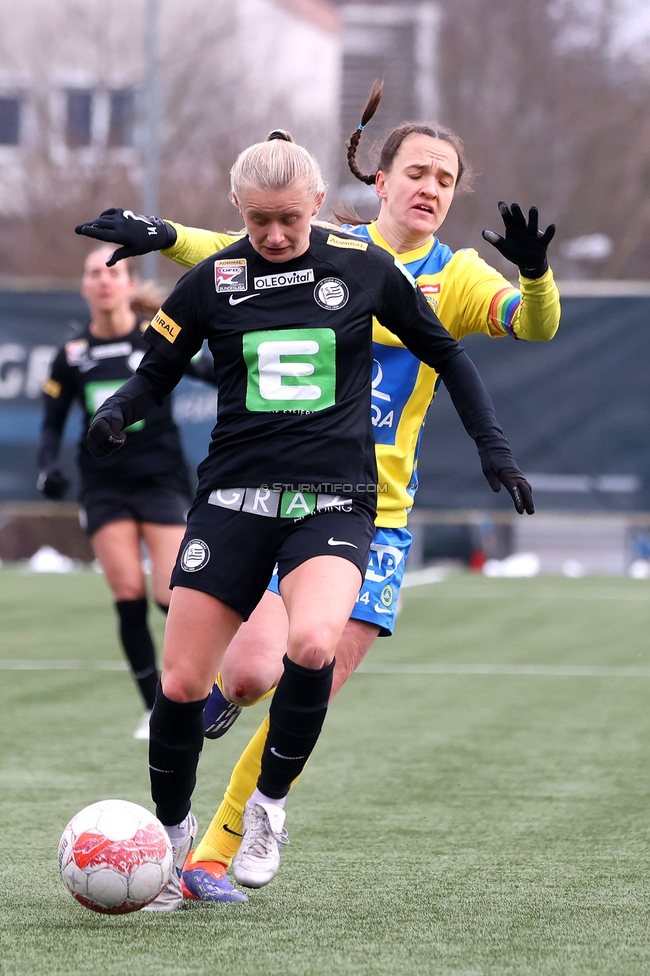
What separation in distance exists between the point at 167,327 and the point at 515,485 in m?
1.01

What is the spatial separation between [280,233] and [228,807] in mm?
1576

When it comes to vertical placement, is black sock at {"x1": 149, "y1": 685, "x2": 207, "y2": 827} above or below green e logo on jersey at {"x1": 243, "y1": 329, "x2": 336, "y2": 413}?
below

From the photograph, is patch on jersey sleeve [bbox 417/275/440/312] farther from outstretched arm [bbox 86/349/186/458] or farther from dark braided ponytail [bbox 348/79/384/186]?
outstretched arm [bbox 86/349/186/458]

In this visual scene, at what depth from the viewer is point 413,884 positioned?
4133 mm

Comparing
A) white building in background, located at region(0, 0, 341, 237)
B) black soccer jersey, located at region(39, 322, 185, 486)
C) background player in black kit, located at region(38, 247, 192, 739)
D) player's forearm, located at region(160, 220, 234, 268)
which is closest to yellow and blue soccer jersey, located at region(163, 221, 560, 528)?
player's forearm, located at region(160, 220, 234, 268)

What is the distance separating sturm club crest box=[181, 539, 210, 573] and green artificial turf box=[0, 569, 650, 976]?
88 cm

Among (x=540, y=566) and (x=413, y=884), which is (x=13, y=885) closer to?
(x=413, y=884)

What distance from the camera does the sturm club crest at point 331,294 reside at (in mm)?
3891

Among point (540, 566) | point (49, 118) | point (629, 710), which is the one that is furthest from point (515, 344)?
point (49, 118)

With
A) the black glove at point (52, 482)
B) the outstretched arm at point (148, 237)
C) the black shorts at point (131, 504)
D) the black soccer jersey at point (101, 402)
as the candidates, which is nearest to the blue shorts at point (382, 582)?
the outstretched arm at point (148, 237)

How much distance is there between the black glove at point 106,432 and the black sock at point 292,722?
0.72m

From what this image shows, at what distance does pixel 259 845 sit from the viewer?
385cm

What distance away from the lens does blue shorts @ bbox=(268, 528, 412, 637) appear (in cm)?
432

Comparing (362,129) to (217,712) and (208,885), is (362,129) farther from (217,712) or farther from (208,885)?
(208,885)
